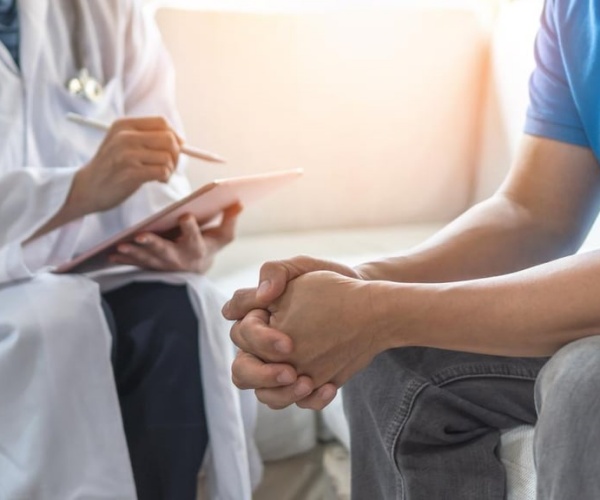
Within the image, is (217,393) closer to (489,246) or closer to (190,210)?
(190,210)

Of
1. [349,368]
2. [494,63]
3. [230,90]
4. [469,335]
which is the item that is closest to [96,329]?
[349,368]

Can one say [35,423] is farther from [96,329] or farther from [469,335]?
[469,335]

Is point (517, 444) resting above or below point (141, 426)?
above

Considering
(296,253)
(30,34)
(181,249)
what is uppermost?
(30,34)

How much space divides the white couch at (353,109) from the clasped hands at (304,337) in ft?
2.07

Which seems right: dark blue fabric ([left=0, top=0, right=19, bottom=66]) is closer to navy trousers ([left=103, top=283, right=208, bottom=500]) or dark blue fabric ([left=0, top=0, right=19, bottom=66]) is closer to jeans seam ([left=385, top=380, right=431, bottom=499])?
navy trousers ([left=103, top=283, right=208, bottom=500])

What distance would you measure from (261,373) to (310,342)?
1.9 inches

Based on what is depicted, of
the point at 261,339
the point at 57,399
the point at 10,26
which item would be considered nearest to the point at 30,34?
the point at 10,26

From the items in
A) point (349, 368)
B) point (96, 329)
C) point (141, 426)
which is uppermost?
point (349, 368)

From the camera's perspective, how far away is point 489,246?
84cm

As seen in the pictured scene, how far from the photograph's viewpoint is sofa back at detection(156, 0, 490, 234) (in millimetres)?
1407

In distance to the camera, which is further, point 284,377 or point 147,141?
point 147,141

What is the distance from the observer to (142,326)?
966mm

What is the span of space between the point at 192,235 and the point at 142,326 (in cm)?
12
